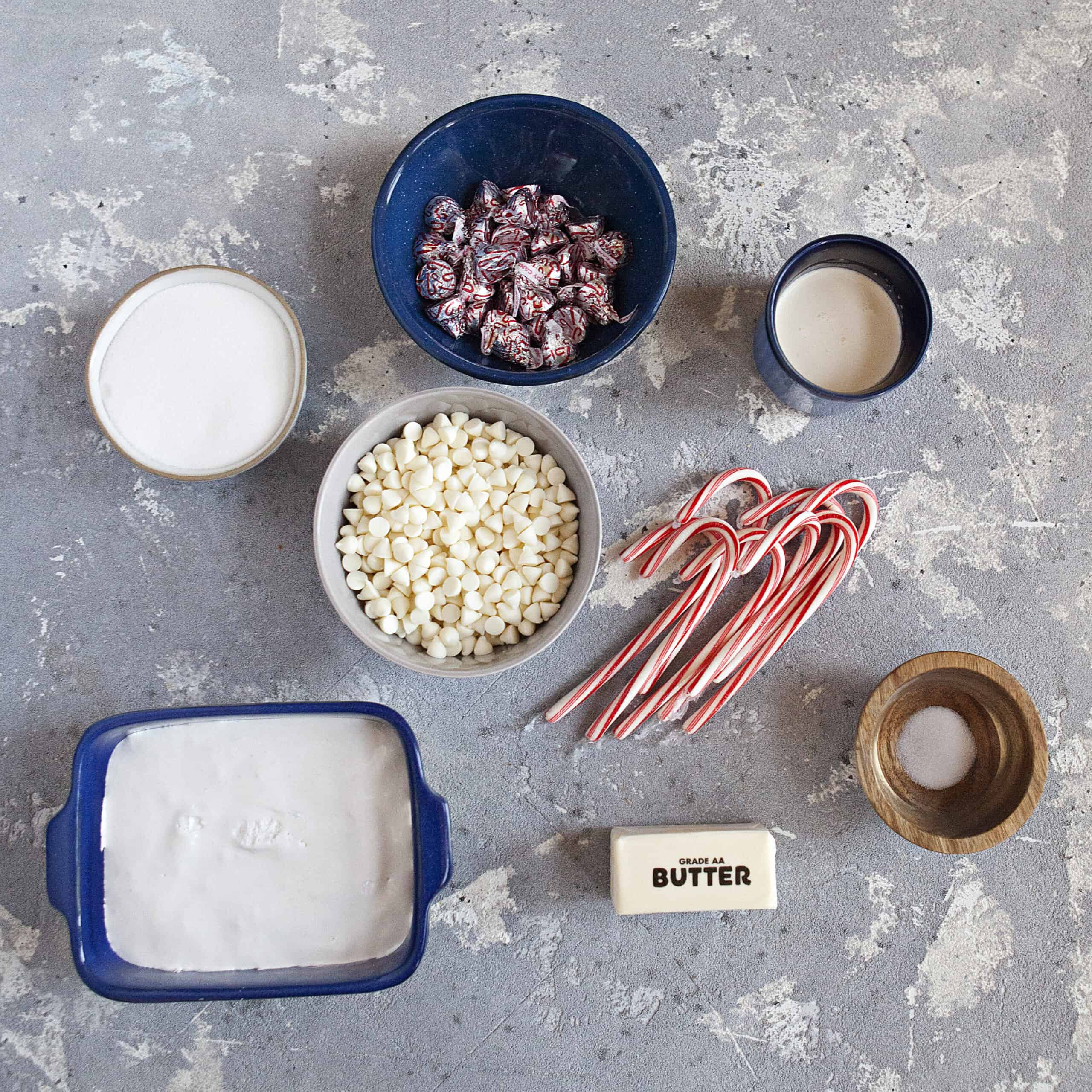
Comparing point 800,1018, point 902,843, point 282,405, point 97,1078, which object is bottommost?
point 97,1078

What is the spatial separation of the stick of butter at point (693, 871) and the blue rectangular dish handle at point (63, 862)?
63cm

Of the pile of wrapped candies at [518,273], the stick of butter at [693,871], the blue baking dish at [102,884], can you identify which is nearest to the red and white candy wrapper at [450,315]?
the pile of wrapped candies at [518,273]

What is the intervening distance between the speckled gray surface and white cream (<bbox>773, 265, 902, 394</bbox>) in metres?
0.08

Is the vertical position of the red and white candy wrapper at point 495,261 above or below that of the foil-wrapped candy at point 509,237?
below

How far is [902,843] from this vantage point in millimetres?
1063

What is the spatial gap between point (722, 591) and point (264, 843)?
0.65 metres

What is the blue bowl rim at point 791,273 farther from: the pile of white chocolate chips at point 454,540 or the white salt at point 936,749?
the white salt at point 936,749

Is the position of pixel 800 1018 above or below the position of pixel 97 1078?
above

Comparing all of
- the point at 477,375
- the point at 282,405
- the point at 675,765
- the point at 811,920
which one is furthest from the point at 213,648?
the point at 811,920

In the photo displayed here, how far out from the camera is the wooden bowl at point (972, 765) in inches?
37.8

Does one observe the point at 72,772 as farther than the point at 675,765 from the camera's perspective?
No

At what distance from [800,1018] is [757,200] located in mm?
1080

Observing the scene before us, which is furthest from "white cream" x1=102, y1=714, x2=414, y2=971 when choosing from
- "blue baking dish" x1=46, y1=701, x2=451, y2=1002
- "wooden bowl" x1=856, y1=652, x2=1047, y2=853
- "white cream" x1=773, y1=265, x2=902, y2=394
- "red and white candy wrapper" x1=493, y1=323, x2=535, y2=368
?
"white cream" x1=773, y1=265, x2=902, y2=394

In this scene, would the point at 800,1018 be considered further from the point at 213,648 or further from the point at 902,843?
the point at 213,648
